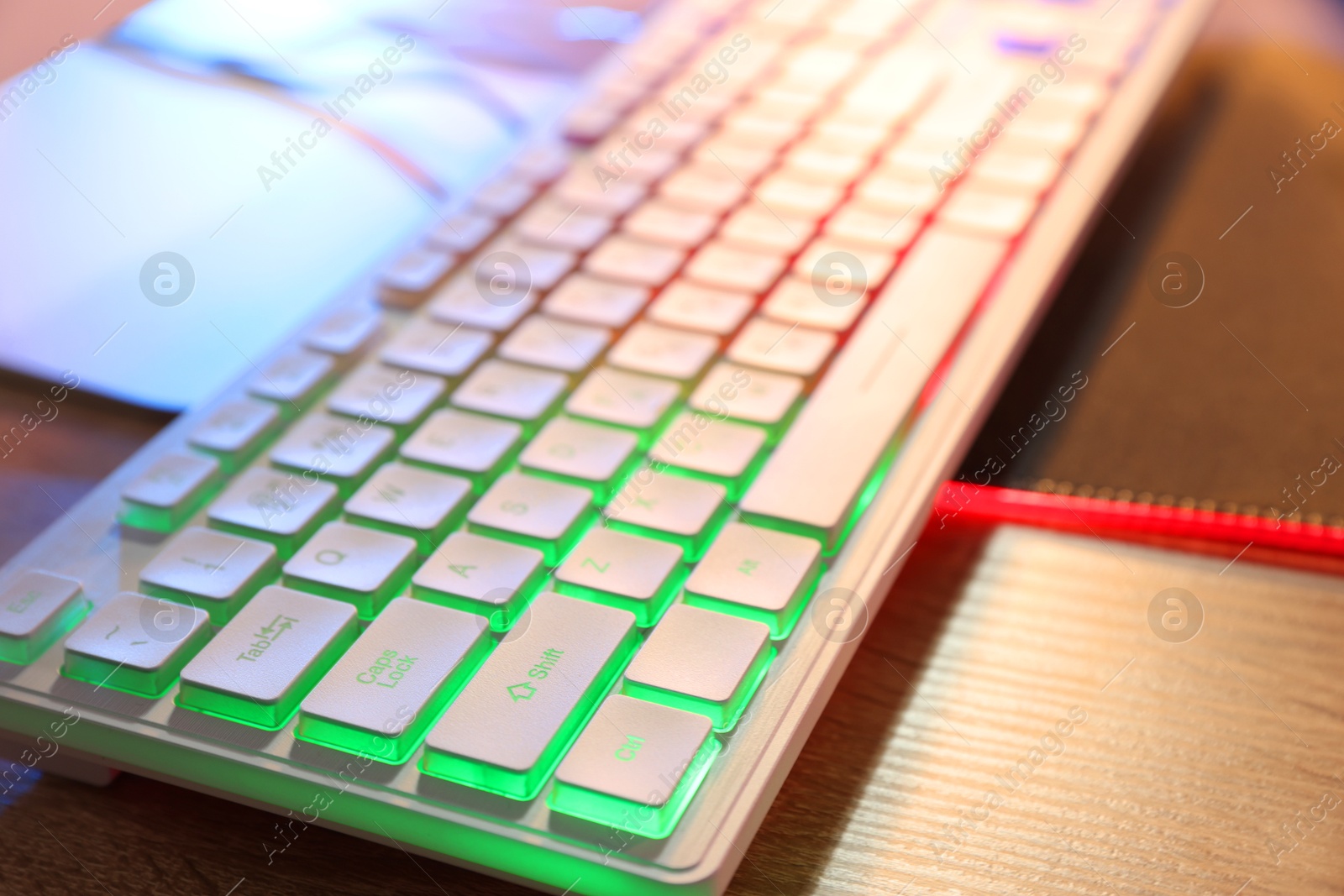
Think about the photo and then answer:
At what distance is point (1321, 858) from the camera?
33 centimetres

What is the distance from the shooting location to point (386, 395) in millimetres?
445

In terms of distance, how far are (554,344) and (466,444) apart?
8cm

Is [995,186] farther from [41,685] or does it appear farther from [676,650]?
[41,685]

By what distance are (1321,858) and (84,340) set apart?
0.47 metres

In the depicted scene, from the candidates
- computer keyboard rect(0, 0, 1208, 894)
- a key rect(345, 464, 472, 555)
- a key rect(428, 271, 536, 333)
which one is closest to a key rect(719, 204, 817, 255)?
computer keyboard rect(0, 0, 1208, 894)

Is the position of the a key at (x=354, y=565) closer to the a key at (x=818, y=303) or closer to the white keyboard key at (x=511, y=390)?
the white keyboard key at (x=511, y=390)

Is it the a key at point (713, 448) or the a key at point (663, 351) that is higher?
the a key at point (663, 351)

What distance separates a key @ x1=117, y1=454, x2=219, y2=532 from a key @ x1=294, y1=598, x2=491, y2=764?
0.32 ft

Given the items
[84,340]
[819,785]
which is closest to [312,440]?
[84,340]

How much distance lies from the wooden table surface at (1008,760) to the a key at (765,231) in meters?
0.18

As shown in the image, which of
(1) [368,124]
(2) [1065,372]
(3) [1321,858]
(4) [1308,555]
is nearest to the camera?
(3) [1321,858]

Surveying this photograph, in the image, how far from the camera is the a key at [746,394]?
43 centimetres

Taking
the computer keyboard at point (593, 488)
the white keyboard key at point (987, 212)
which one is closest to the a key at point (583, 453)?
the computer keyboard at point (593, 488)

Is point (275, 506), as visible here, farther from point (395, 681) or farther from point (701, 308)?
point (701, 308)
